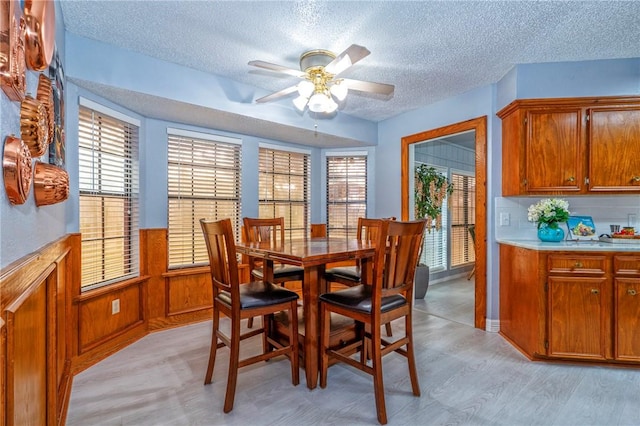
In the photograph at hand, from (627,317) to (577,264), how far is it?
1.64ft

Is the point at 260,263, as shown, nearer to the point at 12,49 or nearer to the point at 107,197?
the point at 107,197

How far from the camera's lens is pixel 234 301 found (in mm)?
1889

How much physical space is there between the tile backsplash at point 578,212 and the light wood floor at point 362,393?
1.08 m

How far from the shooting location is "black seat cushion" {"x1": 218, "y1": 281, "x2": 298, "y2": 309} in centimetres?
196

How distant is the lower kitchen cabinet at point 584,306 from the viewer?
2.34 meters

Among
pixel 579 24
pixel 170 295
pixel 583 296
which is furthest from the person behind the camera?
pixel 170 295

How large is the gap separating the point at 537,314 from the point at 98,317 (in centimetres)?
349

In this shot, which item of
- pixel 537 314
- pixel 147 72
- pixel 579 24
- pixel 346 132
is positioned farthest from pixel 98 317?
pixel 579 24

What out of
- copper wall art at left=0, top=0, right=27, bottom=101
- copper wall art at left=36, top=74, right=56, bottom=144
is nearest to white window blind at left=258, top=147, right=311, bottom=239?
copper wall art at left=36, top=74, right=56, bottom=144

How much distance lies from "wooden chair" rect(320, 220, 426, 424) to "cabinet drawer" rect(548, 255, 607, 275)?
1276mm

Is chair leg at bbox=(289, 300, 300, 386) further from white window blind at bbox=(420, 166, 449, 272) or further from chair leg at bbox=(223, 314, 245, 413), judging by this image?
white window blind at bbox=(420, 166, 449, 272)

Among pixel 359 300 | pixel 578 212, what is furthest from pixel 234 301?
pixel 578 212

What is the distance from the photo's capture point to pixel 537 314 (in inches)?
97.0

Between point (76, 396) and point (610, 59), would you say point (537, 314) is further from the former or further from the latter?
point (76, 396)
